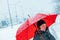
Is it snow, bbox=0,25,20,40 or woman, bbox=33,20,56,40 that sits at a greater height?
woman, bbox=33,20,56,40

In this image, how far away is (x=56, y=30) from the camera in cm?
294

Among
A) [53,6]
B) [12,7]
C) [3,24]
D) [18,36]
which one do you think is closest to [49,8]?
[53,6]

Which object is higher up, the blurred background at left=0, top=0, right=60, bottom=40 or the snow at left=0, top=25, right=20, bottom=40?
the blurred background at left=0, top=0, right=60, bottom=40

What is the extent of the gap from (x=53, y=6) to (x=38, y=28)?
0.89 meters

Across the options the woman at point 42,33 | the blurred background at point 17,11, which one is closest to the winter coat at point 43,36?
the woman at point 42,33

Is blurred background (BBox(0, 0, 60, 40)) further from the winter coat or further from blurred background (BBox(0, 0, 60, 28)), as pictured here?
the winter coat

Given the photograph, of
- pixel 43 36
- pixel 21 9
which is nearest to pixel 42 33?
pixel 43 36

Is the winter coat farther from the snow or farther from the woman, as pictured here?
the snow

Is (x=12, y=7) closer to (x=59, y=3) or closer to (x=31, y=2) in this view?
(x=31, y=2)

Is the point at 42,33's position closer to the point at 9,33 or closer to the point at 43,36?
the point at 43,36

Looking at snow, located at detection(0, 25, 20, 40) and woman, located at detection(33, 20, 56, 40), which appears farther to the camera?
snow, located at detection(0, 25, 20, 40)

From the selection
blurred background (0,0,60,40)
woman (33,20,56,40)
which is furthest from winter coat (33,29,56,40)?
blurred background (0,0,60,40)

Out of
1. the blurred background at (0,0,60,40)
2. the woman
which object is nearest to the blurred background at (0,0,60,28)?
the blurred background at (0,0,60,40)

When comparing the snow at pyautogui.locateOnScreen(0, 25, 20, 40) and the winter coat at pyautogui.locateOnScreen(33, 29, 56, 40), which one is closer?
the winter coat at pyautogui.locateOnScreen(33, 29, 56, 40)
